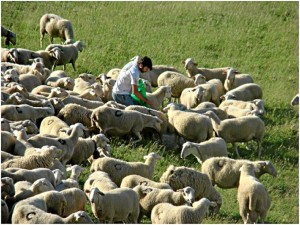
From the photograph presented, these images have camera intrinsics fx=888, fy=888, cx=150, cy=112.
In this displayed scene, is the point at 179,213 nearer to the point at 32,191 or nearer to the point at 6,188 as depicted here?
the point at 32,191

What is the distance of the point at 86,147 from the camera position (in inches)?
725

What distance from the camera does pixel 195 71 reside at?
26.2m

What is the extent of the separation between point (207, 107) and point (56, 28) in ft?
34.0

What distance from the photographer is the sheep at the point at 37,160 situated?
54.2ft

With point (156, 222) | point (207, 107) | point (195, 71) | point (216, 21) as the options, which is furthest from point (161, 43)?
point (156, 222)

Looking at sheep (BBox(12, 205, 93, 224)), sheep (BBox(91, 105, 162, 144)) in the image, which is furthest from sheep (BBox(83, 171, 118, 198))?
sheep (BBox(91, 105, 162, 144))

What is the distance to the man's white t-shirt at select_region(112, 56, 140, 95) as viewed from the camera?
2125 centimetres

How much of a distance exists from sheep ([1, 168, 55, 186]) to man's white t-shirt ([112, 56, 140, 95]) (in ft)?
19.1

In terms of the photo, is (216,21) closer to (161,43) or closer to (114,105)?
(161,43)

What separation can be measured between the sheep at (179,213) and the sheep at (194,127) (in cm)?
514

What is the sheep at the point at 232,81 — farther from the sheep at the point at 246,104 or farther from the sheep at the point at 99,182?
the sheep at the point at 99,182

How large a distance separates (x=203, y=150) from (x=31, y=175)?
14.3 ft

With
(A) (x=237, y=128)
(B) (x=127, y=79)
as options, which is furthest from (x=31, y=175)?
(B) (x=127, y=79)

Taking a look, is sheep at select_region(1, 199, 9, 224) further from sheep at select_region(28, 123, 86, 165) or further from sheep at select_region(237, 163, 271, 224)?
sheep at select_region(237, 163, 271, 224)
